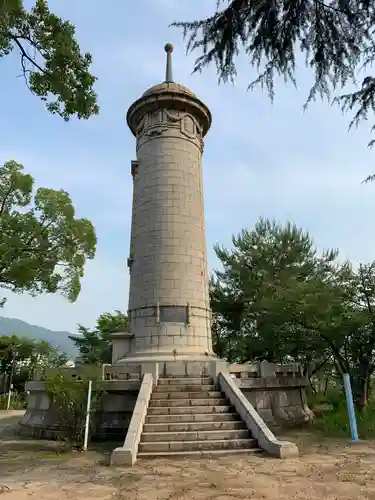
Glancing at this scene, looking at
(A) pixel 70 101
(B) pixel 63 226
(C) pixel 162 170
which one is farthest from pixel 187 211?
(A) pixel 70 101

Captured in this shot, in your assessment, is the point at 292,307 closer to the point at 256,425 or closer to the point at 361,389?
the point at 361,389

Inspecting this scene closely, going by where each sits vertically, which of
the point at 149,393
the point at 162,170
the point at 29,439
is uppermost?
the point at 162,170

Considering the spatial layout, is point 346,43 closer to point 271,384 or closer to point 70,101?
point 70,101

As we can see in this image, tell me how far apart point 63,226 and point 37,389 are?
7001 millimetres

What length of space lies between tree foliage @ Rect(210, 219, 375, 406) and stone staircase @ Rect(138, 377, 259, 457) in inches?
237

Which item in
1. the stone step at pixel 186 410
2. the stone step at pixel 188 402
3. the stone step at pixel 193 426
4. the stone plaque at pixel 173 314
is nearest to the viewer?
the stone step at pixel 193 426

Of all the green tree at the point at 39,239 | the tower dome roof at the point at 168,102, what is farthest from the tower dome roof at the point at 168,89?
the green tree at the point at 39,239

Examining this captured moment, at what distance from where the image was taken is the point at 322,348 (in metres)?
16.4

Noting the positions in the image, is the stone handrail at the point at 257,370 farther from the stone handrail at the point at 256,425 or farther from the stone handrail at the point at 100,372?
the stone handrail at the point at 100,372

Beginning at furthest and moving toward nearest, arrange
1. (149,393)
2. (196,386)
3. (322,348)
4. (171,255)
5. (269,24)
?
(322,348) → (171,255) → (196,386) → (149,393) → (269,24)

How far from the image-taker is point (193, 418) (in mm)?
9039

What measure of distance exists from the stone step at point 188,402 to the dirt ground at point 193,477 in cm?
169

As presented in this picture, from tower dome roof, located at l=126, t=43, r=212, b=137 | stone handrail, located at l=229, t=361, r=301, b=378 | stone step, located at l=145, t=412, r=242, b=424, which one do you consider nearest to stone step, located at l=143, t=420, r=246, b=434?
stone step, located at l=145, t=412, r=242, b=424

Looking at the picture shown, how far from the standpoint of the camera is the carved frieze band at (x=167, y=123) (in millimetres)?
14594
